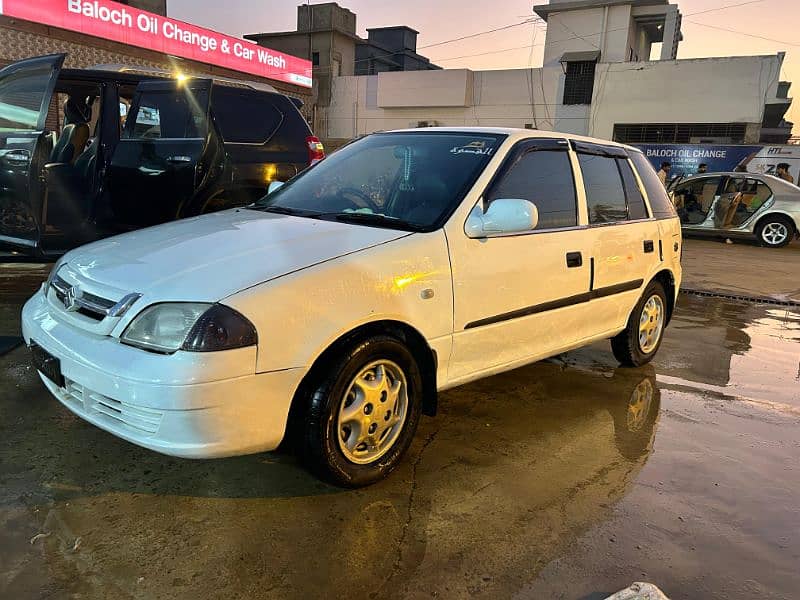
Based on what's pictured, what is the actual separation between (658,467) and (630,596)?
48.6 inches

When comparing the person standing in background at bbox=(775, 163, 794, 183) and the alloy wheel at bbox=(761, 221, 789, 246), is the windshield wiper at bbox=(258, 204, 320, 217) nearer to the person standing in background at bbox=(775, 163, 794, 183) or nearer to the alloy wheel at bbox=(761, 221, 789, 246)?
the alloy wheel at bbox=(761, 221, 789, 246)

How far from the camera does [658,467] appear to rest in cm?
325

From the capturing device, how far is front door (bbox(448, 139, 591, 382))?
10.4 feet

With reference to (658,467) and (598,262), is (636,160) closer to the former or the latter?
(598,262)

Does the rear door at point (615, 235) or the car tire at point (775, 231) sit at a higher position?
the rear door at point (615, 235)

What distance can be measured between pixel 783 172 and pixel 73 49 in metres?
18.4

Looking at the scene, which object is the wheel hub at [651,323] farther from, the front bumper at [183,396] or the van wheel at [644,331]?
the front bumper at [183,396]

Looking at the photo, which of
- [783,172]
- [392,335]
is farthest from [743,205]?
[392,335]

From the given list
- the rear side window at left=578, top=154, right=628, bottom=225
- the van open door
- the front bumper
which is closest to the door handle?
the rear side window at left=578, top=154, right=628, bottom=225

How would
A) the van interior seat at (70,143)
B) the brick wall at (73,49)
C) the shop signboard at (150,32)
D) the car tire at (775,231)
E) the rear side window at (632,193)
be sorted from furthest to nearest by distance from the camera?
the shop signboard at (150,32) → the brick wall at (73,49) → the car tire at (775,231) → the van interior seat at (70,143) → the rear side window at (632,193)

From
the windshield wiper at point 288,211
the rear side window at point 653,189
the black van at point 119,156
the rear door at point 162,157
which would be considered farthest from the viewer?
the rear door at point 162,157

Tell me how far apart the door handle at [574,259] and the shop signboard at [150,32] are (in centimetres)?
1501

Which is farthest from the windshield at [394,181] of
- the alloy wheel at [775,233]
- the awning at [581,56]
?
the awning at [581,56]

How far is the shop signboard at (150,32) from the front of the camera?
47.5 ft
